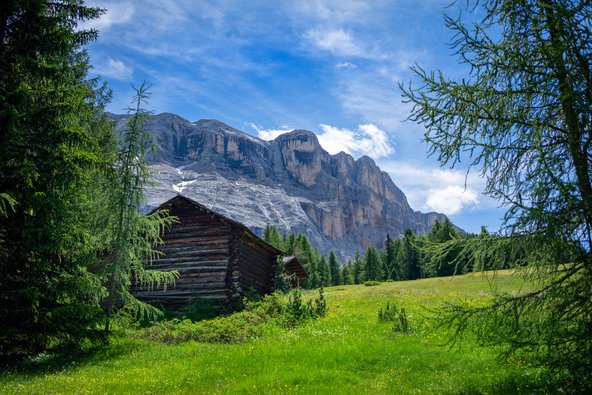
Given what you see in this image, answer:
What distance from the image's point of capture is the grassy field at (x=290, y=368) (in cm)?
818

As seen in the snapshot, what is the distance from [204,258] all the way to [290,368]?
55.9 feet

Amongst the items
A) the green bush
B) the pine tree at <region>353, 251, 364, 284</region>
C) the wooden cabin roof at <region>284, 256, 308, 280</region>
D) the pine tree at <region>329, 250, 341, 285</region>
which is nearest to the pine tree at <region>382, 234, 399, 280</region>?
the pine tree at <region>353, 251, 364, 284</region>

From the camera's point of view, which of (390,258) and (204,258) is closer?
(204,258)

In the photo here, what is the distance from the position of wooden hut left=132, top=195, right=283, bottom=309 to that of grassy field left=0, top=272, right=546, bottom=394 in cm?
1064

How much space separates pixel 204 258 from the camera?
2567 cm

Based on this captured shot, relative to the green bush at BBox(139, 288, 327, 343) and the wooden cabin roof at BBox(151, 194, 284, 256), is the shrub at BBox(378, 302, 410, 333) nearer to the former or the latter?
the green bush at BBox(139, 288, 327, 343)

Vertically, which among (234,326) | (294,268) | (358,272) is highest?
Answer: (294,268)

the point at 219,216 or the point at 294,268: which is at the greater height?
the point at 219,216

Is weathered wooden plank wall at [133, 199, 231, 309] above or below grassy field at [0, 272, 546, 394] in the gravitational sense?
above

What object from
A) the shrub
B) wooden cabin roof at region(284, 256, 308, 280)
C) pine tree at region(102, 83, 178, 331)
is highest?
pine tree at region(102, 83, 178, 331)

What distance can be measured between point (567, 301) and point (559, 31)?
4.42 meters

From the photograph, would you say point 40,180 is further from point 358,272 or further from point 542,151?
point 358,272

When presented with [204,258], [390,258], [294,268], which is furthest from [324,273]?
[204,258]

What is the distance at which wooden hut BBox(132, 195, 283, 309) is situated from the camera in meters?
24.8
